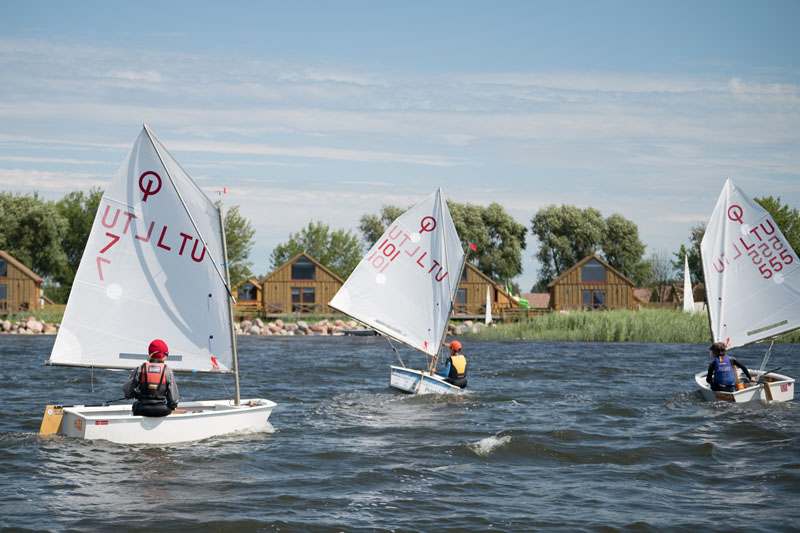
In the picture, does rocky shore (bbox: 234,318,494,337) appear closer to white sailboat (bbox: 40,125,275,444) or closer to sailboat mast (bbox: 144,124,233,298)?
white sailboat (bbox: 40,125,275,444)

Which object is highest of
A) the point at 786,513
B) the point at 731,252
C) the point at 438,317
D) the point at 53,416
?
the point at 731,252

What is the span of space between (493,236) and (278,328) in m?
44.8

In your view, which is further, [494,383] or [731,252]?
[494,383]

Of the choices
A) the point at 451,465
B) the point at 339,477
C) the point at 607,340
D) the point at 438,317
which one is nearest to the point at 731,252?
the point at 438,317

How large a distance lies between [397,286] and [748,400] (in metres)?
10.3

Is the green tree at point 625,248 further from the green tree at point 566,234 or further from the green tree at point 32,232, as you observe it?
the green tree at point 32,232

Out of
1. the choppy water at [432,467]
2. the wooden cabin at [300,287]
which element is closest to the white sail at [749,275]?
the choppy water at [432,467]

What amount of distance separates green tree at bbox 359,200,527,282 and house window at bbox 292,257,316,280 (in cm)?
2615

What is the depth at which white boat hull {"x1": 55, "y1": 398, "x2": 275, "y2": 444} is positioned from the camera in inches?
597

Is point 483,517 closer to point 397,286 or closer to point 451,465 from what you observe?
point 451,465

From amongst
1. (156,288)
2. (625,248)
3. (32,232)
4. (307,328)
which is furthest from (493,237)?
(156,288)

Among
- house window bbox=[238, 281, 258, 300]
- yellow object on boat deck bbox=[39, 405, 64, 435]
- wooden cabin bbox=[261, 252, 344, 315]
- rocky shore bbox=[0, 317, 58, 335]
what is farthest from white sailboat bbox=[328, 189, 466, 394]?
house window bbox=[238, 281, 258, 300]

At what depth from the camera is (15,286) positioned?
7469 centimetres

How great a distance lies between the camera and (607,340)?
52219mm
